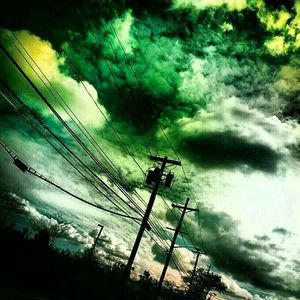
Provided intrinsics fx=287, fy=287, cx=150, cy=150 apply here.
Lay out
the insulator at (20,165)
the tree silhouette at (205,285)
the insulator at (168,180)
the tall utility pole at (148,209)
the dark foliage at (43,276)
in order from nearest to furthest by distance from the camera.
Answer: the insulator at (20,165) < the tall utility pole at (148,209) < the insulator at (168,180) < the dark foliage at (43,276) < the tree silhouette at (205,285)

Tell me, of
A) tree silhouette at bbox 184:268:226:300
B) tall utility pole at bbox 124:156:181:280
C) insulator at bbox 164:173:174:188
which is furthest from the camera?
tree silhouette at bbox 184:268:226:300

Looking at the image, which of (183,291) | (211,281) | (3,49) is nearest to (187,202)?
(3,49)

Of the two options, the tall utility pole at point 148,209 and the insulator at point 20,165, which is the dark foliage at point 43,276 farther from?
the insulator at point 20,165

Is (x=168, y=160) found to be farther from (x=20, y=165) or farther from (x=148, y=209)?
(x=20, y=165)

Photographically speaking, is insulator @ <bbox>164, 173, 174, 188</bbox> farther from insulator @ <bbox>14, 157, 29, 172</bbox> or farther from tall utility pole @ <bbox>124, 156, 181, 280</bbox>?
insulator @ <bbox>14, 157, 29, 172</bbox>

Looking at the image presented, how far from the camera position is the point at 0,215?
7050 centimetres

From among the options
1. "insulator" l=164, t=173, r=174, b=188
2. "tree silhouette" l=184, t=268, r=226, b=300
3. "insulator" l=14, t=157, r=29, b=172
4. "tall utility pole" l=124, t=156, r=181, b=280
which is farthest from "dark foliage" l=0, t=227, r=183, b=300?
"tree silhouette" l=184, t=268, r=226, b=300

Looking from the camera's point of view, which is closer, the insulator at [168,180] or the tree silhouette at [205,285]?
the insulator at [168,180]

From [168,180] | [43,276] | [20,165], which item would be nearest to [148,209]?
[168,180]

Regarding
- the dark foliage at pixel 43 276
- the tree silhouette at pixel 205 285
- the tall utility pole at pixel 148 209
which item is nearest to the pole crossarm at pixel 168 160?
the tall utility pole at pixel 148 209

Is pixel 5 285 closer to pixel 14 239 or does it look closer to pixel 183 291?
pixel 14 239

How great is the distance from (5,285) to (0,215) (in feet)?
195

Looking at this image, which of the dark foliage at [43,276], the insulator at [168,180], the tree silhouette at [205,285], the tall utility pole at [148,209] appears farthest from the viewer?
the tree silhouette at [205,285]

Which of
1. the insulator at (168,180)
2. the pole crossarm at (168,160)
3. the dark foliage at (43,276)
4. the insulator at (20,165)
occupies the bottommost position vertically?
the dark foliage at (43,276)
